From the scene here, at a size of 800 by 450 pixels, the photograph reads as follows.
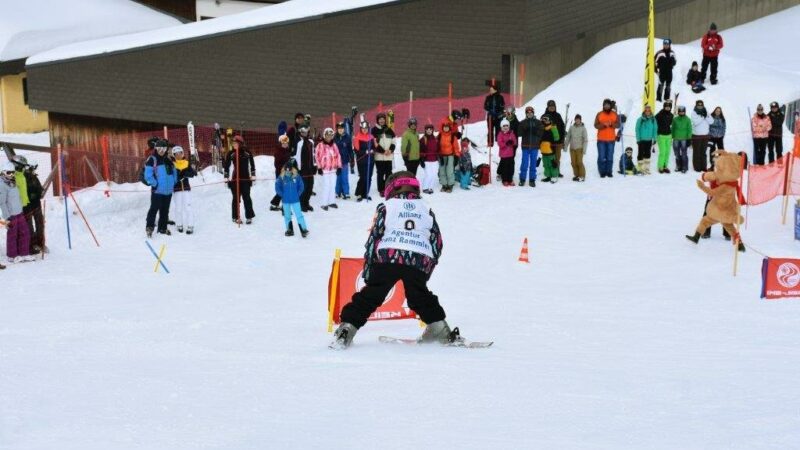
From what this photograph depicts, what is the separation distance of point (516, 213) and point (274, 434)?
483 inches

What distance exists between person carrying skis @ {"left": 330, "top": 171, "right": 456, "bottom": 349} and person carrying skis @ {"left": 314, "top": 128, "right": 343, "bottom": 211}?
9637 millimetres

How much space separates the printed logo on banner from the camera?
1162 centimetres

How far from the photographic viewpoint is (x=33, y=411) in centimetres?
716

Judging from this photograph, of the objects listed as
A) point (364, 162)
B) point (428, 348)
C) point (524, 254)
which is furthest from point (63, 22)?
point (428, 348)

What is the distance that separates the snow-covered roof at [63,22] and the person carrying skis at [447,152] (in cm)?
2105

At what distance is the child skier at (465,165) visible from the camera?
20.0 meters

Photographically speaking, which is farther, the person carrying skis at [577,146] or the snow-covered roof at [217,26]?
the snow-covered roof at [217,26]

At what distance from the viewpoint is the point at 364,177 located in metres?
19.4

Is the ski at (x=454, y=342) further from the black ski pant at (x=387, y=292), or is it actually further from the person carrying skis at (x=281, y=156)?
the person carrying skis at (x=281, y=156)

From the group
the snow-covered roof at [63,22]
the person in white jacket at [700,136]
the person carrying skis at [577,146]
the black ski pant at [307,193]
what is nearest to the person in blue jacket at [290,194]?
the black ski pant at [307,193]

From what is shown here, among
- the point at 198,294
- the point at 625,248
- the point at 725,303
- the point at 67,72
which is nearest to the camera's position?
the point at 725,303

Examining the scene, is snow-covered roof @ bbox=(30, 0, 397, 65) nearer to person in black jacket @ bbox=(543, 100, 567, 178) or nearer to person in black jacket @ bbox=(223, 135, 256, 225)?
person in black jacket @ bbox=(543, 100, 567, 178)

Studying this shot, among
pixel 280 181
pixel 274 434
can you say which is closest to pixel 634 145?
pixel 280 181

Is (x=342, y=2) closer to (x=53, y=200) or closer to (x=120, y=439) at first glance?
(x=53, y=200)
